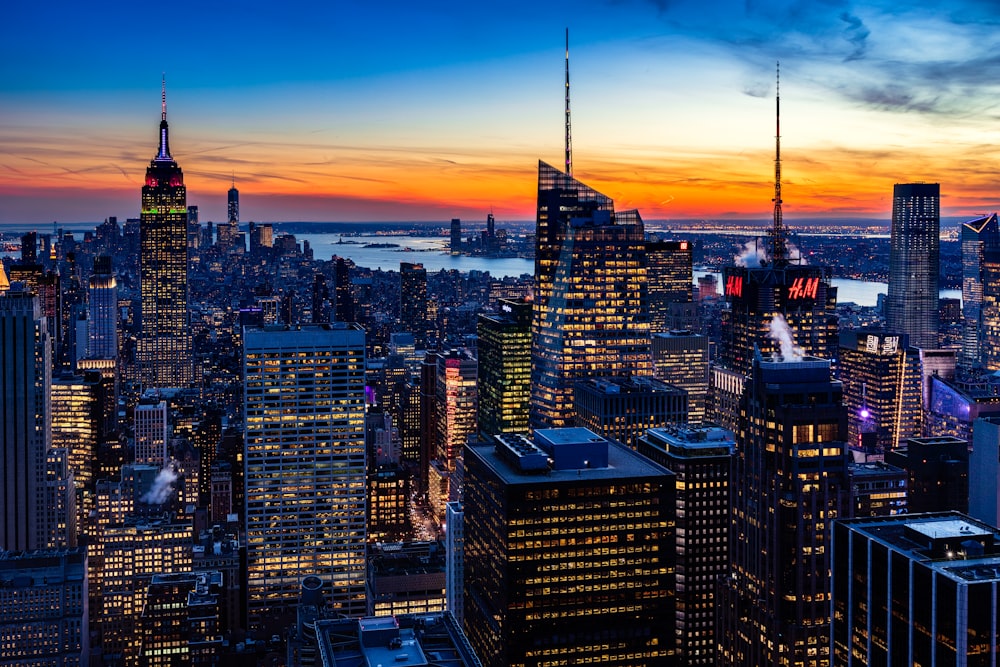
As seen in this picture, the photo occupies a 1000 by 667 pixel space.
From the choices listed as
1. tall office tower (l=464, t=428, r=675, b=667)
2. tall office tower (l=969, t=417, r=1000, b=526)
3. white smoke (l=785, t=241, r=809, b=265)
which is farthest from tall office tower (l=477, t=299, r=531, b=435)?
tall office tower (l=464, t=428, r=675, b=667)

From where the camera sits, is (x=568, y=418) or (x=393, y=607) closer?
(x=393, y=607)

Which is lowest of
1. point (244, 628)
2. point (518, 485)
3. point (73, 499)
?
point (244, 628)

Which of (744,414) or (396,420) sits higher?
(744,414)

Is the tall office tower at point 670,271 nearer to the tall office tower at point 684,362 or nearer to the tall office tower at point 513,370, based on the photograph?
the tall office tower at point 684,362

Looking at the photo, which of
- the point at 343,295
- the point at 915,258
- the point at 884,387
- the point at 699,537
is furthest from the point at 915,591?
the point at 343,295

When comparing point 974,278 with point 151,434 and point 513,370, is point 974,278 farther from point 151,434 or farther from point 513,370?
point 151,434

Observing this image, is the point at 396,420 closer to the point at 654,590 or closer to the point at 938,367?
the point at 938,367

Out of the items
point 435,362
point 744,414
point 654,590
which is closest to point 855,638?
point 654,590
